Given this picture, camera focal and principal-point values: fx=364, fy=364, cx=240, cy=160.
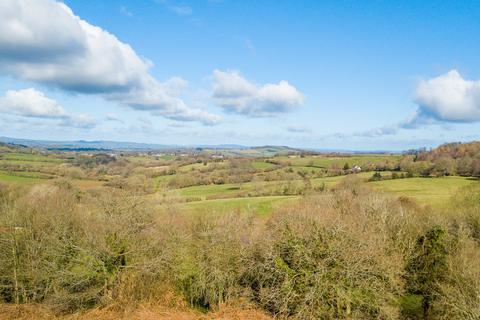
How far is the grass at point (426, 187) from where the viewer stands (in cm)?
6343

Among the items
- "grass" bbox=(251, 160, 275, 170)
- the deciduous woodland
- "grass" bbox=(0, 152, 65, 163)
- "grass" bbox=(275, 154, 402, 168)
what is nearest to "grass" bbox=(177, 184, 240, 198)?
"grass" bbox=(251, 160, 275, 170)

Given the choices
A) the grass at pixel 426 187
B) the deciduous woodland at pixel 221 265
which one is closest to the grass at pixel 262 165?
the grass at pixel 426 187

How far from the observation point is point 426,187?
72.3m

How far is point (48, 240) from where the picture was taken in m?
27.2

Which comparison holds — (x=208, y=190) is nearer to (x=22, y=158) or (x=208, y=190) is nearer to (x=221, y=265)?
(x=221, y=265)

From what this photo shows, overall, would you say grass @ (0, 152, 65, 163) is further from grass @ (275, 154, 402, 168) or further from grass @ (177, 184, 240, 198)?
grass @ (275, 154, 402, 168)

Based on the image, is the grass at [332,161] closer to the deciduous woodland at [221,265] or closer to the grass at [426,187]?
the grass at [426,187]

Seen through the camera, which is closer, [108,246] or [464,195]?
[108,246]

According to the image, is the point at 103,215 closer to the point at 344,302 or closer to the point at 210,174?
the point at 344,302

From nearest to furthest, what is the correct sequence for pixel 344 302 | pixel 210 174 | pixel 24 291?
pixel 344 302
pixel 24 291
pixel 210 174

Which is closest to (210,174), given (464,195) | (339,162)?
(339,162)

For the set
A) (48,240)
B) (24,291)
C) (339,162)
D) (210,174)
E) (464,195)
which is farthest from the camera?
(339,162)

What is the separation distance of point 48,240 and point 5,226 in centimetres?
305

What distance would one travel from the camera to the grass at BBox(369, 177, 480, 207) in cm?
6343
